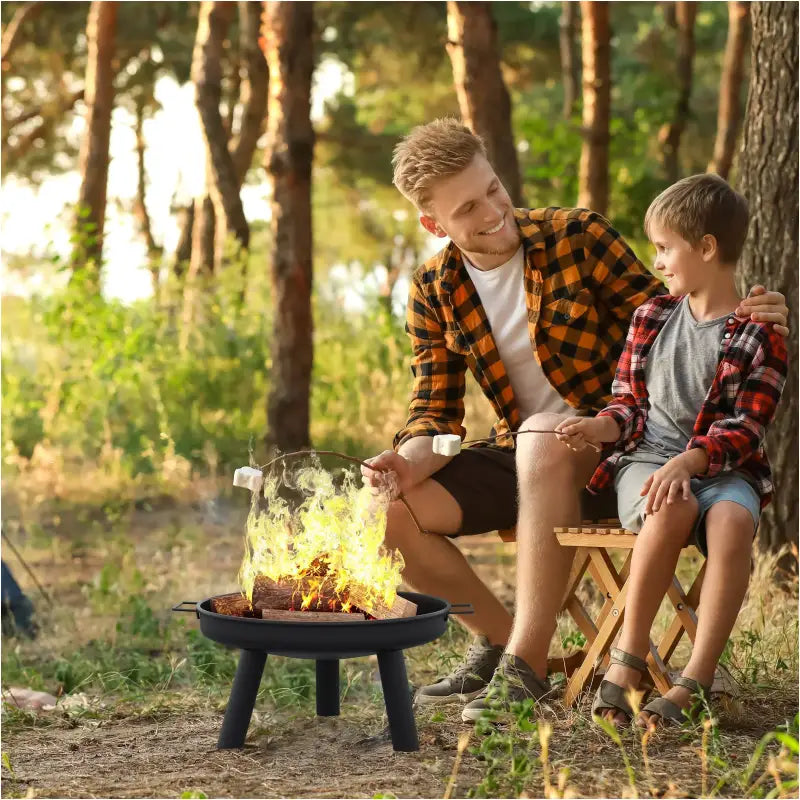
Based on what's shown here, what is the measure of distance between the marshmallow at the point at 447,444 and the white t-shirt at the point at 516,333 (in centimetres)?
45

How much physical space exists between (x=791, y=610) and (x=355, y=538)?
206cm

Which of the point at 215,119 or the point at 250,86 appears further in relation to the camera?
the point at 250,86

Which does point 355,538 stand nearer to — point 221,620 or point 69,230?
point 221,620

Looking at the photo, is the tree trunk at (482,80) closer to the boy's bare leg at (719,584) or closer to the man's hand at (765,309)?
the man's hand at (765,309)

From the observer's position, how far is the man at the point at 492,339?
10.5 ft

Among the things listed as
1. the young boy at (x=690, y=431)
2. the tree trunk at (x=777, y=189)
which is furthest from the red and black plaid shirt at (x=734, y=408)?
the tree trunk at (x=777, y=189)

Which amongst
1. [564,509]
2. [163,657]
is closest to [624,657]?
[564,509]

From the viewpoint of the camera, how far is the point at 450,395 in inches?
139

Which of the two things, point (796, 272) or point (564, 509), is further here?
point (796, 272)

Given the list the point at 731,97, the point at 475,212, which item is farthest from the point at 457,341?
→ the point at 731,97

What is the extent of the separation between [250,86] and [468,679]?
9.78 m

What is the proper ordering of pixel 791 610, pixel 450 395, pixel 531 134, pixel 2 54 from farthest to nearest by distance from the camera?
pixel 531 134, pixel 2 54, pixel 791 610, pixel 450 395

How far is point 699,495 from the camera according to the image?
2.82 m

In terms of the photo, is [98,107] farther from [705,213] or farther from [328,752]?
[328,752]
